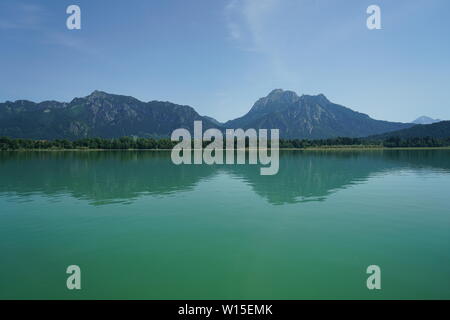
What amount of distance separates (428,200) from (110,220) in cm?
3346

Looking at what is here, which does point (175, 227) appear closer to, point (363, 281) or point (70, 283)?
point (70, 283)

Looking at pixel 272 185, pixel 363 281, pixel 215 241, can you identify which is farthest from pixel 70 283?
pixel 272 185

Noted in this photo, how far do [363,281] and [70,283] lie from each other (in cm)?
1367

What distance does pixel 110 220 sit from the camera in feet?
82.9

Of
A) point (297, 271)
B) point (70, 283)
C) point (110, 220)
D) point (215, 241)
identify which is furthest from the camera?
point (110, 220)

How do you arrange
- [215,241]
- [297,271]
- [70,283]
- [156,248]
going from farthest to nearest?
[215,241]
[156,248]
[297,271]
[70,283]

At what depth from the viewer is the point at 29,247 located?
18594 millimetres

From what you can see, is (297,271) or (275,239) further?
(275,239)
